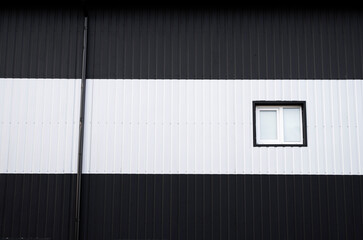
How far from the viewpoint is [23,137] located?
6207mm

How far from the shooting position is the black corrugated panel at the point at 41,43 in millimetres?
6379

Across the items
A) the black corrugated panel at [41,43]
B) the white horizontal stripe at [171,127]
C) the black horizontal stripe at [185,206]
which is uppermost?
the black corrugated panel at [41,43]

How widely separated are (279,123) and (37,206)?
423cm

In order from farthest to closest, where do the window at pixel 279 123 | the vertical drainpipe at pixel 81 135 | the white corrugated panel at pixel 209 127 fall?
the window at pixel 279 123 < the white corrugated panel at pixel 209 127 < the vertical drainpipe at pixel 81 135

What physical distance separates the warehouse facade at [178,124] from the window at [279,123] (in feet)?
0.11

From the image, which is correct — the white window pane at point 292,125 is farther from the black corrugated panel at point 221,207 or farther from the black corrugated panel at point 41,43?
the black corrugated panel at point 41,43

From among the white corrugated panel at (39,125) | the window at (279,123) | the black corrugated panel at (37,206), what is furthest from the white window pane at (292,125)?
the black corrugated panel at (37,206)

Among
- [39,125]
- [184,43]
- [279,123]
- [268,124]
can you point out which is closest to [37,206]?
[39,125]

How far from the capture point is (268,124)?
6352mm

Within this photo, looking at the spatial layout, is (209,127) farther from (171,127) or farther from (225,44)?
(225,44)

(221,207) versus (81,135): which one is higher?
(81,135)

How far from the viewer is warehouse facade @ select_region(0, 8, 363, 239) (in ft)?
19.7

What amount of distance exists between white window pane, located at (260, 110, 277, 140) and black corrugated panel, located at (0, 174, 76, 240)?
3.25 m

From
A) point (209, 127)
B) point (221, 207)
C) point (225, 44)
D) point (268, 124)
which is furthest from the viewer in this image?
point (225, 44)
